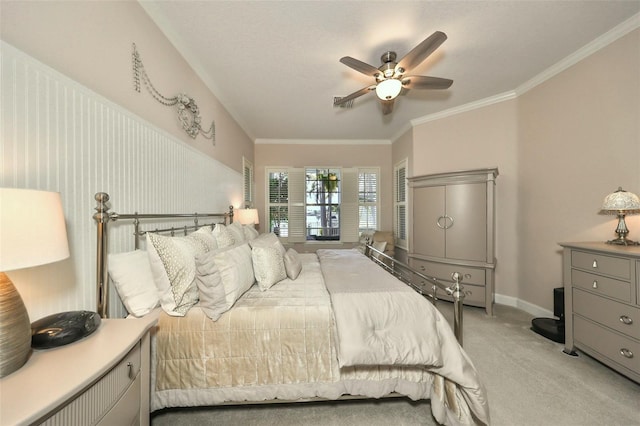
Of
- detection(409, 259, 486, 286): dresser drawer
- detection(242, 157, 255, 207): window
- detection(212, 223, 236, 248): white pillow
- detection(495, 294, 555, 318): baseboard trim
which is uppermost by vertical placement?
detection(242, 157, 255, 207): window

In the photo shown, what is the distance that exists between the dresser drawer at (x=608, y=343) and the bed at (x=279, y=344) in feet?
4.27

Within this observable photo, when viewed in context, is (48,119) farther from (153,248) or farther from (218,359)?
(218,359)

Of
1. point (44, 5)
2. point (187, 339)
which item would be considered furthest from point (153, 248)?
point (44, 5)

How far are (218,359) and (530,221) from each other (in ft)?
12.5

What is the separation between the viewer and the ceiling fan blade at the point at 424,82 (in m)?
2.25

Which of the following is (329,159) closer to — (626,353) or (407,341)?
(407,341)

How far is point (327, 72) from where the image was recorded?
265 cm

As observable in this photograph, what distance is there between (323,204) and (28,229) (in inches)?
Result: 183

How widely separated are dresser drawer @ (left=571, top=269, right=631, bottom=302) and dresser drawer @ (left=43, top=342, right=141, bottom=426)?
3.10 meters

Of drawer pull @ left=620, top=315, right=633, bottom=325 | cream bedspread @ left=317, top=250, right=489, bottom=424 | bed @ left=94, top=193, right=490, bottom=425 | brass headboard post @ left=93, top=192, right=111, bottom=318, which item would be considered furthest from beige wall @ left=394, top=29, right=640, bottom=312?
brass headboard post @ left=93, top=192, right=111, bottom=318

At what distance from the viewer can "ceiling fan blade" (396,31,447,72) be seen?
1742mm

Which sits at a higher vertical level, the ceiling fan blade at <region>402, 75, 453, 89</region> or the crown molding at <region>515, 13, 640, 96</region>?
the crown molding at <region>515, 13, 640, 96</region>

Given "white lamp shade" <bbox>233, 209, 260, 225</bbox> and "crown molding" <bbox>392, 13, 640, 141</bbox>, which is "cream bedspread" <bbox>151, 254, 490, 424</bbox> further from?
"crown molding" <bbox>392, 13, 640, 141</bbox>

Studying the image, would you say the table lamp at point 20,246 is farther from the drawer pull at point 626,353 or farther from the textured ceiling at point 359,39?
the drawer pull at point 626,353
